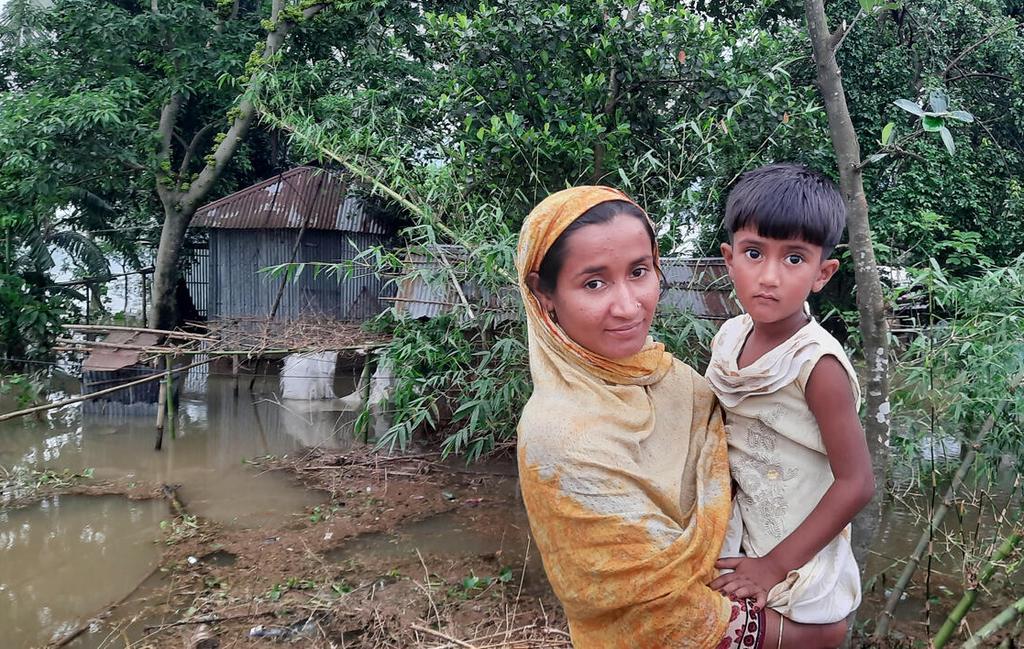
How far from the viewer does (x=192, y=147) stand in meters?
13.6

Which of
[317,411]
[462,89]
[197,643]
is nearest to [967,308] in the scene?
[462,89]

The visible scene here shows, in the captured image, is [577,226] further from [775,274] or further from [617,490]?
[617,490]

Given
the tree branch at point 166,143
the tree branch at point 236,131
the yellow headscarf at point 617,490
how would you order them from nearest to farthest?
the yellow headscarf at point 617,490 → the tree branch at point 236,131 → the tree branch at point 166,143

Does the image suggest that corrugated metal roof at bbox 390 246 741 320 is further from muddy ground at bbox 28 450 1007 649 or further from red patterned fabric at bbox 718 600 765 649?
red patterned fabric at bbox 718 600 765 649

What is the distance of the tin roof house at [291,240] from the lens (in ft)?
42.0

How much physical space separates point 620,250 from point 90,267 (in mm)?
14778

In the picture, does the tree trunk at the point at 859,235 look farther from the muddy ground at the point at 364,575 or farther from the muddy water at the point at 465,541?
the muddy water at the point at 465,541

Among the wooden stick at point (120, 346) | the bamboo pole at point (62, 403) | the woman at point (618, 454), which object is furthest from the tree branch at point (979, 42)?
the wooden stick at point (120, 346)

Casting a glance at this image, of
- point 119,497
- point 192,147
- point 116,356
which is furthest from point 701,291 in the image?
point 192,147

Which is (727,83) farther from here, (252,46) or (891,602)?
(252,46)

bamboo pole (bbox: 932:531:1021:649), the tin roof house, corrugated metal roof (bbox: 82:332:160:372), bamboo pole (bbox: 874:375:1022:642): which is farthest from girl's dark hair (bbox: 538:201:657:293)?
the tin roof house

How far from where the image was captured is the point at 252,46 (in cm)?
1234

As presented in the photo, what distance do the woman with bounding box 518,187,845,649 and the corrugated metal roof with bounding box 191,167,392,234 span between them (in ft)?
38.0

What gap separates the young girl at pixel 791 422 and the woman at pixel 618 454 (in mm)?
54
